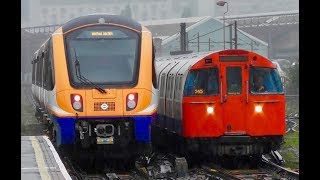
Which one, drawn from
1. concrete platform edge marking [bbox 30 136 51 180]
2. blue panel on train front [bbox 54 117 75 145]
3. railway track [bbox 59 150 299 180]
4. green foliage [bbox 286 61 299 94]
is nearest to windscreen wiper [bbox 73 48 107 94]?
blue panel on train front [bbox 54 117 75 145]

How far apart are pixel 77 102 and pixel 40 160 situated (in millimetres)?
2593

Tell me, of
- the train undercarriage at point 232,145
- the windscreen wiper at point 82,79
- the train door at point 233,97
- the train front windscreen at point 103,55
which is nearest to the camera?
the windscreen wiper at point 82,79

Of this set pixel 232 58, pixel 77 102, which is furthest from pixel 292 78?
pixel 77 102

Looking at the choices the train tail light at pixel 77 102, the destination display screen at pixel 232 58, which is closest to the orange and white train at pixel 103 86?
the train tail light at pixel 77 102

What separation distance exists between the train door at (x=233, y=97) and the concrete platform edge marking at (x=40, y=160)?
4.07 m

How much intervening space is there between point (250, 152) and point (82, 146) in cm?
377

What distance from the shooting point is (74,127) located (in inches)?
549

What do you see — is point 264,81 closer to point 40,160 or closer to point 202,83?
point 202,83

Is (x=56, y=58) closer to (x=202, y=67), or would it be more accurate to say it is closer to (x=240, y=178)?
(x=202, y=67)

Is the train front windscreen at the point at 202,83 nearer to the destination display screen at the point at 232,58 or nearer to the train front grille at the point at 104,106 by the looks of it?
the destination display screen at the point at 232,58

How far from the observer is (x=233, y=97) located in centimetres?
1577

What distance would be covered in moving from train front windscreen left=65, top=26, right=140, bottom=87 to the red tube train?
185 centimetres

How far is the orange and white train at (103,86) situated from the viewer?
551 inches
